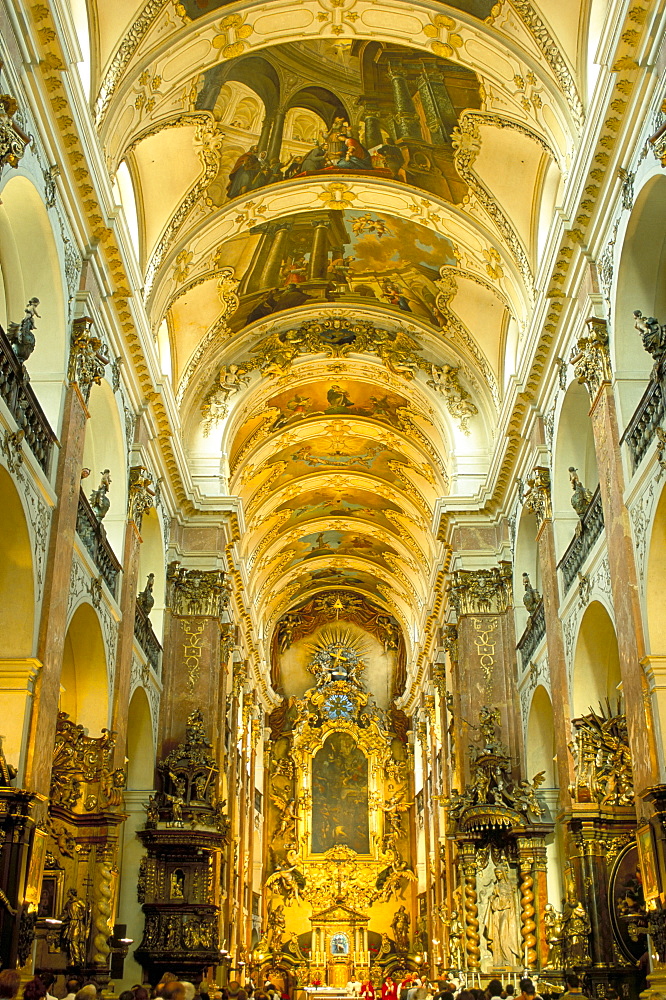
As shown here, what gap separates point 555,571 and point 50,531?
8.58 metres

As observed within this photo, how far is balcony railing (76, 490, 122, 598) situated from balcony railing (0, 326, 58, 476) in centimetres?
173

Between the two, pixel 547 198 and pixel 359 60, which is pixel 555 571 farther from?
pixel 359 60

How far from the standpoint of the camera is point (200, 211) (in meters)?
19.4

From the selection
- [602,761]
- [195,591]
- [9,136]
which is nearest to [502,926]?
[602,761]

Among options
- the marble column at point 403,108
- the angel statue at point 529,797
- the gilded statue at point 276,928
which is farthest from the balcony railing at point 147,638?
the gilded statue at point 276,928

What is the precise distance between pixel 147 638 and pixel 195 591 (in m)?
2.95

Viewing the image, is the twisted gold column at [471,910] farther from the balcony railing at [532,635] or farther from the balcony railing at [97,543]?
the balcony railing at [97,543]

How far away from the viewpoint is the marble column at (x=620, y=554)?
472 inches

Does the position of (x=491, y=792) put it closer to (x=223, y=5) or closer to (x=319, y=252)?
(x=319, y=252)

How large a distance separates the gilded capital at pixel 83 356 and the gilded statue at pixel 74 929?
22.4ft

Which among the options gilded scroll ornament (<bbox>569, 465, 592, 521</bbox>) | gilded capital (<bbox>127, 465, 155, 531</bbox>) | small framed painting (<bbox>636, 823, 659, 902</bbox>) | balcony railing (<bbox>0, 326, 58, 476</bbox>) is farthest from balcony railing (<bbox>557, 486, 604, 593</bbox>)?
balcony railing (<bbox>0, 326, 58, 476</bbox>)

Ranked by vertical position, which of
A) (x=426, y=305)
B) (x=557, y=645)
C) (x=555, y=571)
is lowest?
(x=557, y=645)

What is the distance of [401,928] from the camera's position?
121 ft

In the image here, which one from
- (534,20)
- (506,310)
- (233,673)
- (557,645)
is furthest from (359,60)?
(233,673)
